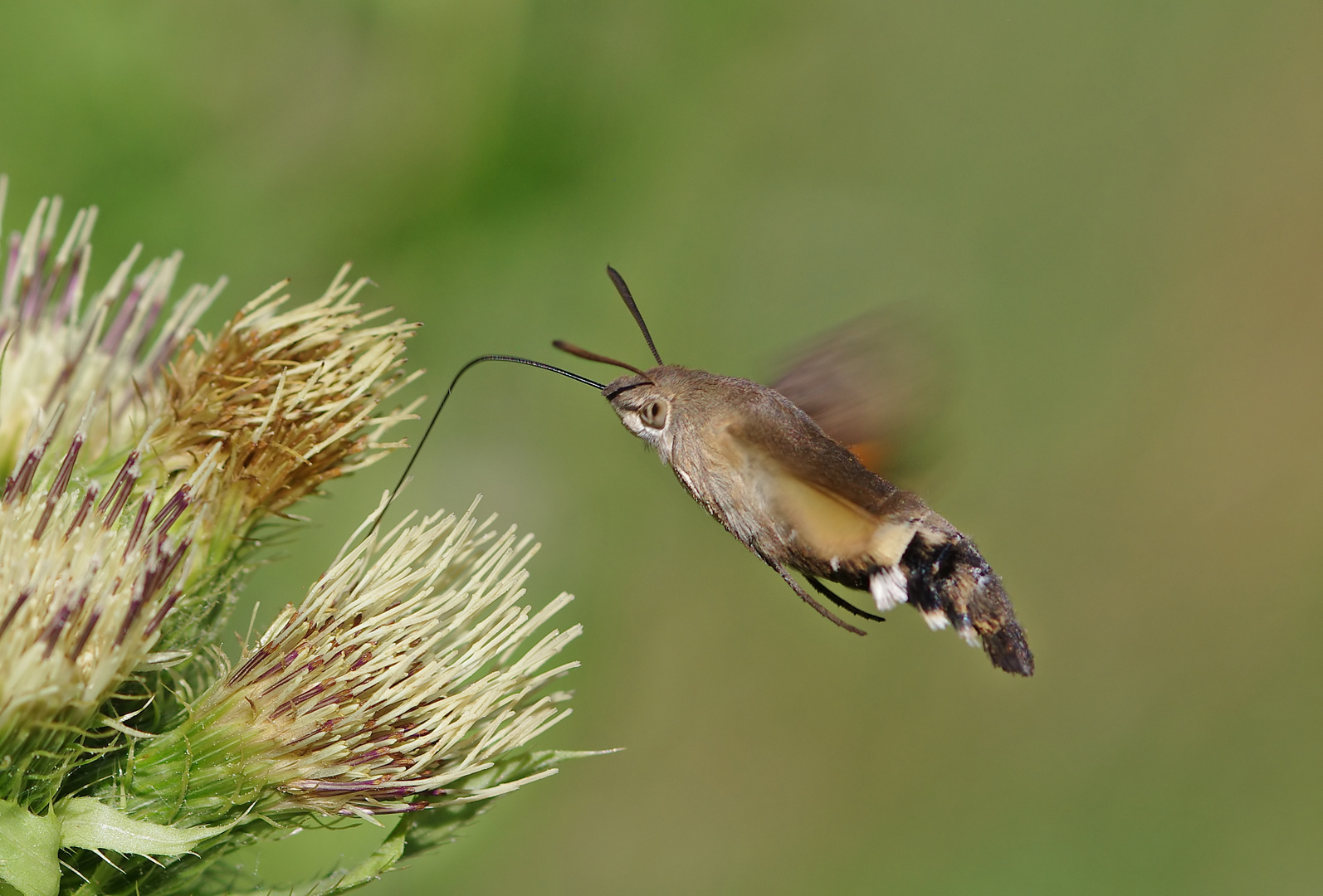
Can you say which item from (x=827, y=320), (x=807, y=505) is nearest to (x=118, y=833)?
(x=807, y=505)

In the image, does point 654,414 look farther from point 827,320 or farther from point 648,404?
point 827,320

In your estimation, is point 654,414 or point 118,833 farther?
point 654,414

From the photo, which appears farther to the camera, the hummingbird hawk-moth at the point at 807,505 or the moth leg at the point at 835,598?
the moth leg at the point at 835,598

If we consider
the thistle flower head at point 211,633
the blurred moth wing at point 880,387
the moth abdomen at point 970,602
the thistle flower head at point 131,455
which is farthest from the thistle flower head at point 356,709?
the blurred moth wing at point 880,387

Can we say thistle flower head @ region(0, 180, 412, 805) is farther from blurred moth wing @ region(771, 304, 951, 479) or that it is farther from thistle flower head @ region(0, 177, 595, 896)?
blurred moth wing @ region(771, 304, 951, 479)

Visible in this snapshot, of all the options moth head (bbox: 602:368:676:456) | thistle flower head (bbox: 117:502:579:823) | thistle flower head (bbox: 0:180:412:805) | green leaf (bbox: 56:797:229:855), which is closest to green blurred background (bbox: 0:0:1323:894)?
thistle flower head (bbox: 0:180:412:805)

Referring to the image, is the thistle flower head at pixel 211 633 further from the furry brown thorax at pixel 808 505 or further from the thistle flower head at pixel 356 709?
the furry brown thorax at pixel 808 505

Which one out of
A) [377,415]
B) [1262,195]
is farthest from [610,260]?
[1262,195]
